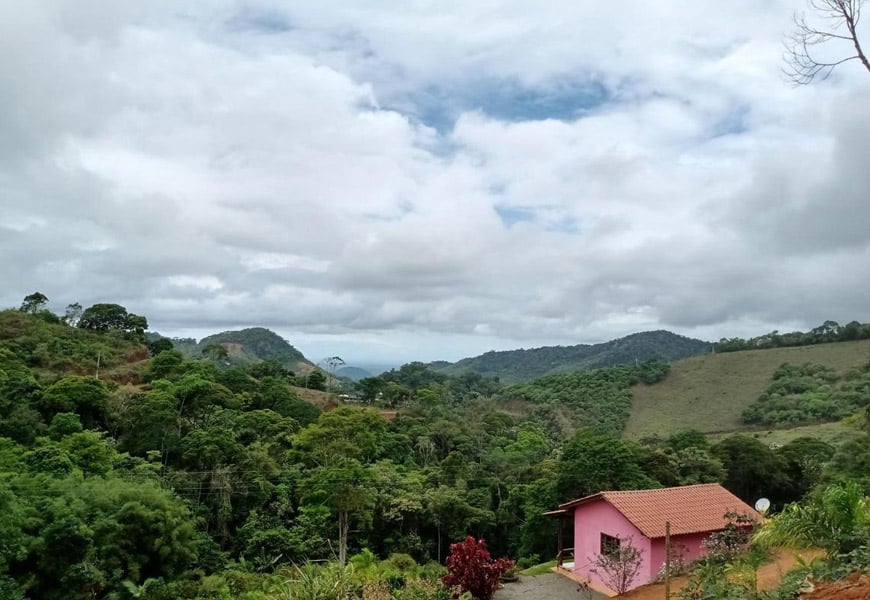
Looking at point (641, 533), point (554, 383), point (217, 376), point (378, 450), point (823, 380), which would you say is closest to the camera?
point (641, 533)

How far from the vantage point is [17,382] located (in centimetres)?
2475

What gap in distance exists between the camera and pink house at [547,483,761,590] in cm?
1510

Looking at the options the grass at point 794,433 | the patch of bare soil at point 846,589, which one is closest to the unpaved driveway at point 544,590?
the patch of bare soil at point 846,589

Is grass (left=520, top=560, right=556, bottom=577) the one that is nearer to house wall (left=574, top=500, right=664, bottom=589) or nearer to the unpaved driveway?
the unpaved driveway

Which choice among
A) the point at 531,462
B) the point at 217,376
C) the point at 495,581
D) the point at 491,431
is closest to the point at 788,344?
the point at 491,431

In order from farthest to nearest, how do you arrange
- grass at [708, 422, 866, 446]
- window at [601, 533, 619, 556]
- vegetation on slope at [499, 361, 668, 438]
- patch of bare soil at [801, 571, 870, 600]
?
1. vegetation on slope at [499, 361, 668, 438]
2. grass at [708, 422, 866, 446]
3. window at [601, 533, 619, 556]
4. patch of bare soil at [801, 571, 870, 600]

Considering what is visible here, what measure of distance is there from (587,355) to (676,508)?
115647 millimetres

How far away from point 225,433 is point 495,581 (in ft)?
47.8

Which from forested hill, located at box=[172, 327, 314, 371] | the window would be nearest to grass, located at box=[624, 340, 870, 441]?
the window

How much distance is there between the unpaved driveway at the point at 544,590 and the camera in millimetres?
15516

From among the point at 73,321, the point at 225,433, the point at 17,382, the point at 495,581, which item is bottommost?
the point at 495,581

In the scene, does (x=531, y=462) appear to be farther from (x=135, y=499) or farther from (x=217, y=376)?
(x=135, y=499)

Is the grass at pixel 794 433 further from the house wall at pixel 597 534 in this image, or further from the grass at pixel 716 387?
the house wall at pixel 597 534

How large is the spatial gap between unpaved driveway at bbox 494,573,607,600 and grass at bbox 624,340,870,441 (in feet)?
113
